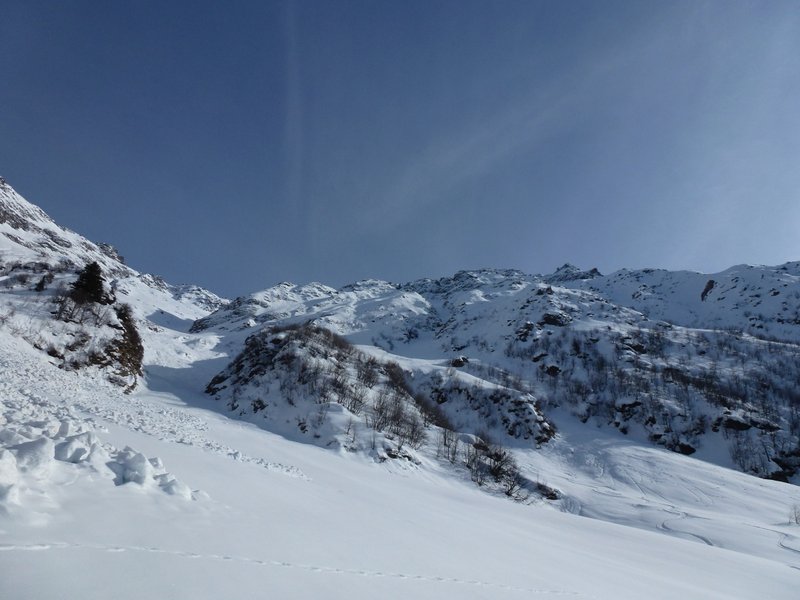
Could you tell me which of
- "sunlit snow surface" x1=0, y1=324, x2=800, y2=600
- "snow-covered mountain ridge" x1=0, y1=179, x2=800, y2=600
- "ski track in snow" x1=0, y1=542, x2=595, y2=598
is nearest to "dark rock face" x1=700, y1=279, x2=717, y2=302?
"snow-covered mountain ridge" x1=0, y1=179, x2=800, y2=600

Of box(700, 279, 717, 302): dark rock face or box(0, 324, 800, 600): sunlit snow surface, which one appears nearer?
box(0, 324, 800, 600): sunlit snow surface

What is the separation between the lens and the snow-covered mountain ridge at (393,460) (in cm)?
456

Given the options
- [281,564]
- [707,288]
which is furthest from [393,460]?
Result: [707,288]

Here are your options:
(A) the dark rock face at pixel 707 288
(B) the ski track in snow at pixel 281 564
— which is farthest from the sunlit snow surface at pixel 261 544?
(A) the dark rock face at pixel 707 288

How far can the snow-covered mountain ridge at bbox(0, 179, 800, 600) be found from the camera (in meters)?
4.56

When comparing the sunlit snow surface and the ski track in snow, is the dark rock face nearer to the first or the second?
the sunlit snow surface

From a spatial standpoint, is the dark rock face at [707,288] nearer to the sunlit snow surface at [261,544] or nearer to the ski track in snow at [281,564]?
the sunlit snow surface at [261,544]

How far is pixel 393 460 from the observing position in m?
30.7

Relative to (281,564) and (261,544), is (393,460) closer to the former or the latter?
(261,544)

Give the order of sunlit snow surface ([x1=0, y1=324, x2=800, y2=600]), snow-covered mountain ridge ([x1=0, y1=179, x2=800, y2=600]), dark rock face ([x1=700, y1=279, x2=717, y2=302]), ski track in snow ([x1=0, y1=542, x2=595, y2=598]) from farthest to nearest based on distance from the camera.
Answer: dark rock face ([x1=700, y1=279, x2=717, y2=302])
snow-covered mountain ridge ([x1=0, y1=179, x2=800, y2=600])
sunlit snow surface ([x1=0, y1=324, x2=800, y2=600])
ski track in snow ([x1=0, y1=542, x2=595, y2=598])

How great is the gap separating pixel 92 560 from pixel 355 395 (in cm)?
3903

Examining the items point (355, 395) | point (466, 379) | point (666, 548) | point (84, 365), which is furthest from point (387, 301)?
point (666, 548)

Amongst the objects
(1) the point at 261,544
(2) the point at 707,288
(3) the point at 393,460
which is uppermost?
(2) the point at 707,288

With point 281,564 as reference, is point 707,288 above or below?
above
